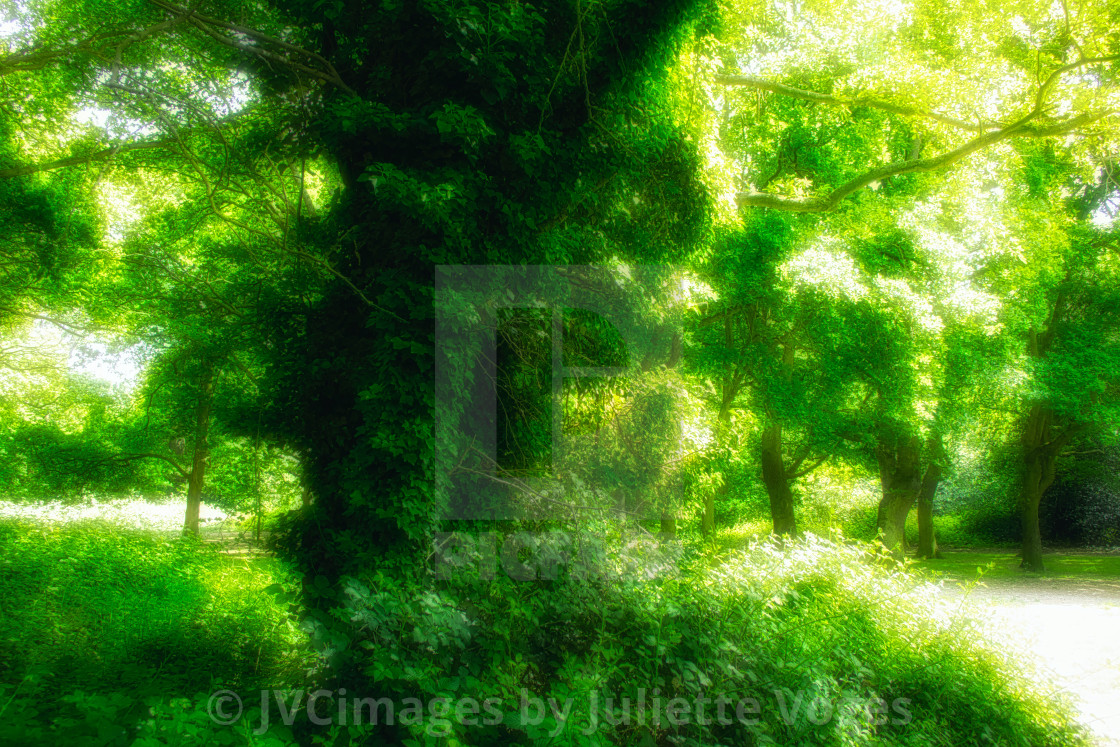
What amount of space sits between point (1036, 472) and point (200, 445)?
20.3 meters

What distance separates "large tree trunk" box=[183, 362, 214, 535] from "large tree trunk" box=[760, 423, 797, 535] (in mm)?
12577

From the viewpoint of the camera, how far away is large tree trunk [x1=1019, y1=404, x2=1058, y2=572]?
55.3 feet

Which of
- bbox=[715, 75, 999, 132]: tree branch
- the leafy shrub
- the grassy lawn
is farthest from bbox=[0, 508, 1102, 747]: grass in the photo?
the grassy lawn

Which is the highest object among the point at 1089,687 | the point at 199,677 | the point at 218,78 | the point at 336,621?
the point at 218,78

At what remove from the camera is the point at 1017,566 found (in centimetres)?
1758

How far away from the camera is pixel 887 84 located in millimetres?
10641

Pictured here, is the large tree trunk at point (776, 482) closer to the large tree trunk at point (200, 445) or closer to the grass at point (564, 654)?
the grass at point (564, 654)

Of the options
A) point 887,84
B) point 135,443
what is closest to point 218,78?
point 135,443

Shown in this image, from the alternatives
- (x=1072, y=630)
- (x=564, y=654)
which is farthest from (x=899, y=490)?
(x=564, y=654)

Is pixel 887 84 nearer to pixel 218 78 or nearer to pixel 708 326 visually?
pixel 708 326

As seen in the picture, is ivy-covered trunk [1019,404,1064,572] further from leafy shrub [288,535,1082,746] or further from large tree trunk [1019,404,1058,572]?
leafy shrub [288,535,1082,746]

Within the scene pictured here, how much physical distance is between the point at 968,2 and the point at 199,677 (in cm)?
1301

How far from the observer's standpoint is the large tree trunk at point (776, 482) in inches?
640

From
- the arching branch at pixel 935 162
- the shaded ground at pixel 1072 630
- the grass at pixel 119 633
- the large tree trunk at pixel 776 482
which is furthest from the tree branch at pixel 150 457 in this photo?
the large tree trunk at pixel 776 482
